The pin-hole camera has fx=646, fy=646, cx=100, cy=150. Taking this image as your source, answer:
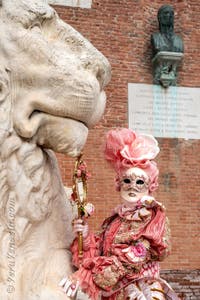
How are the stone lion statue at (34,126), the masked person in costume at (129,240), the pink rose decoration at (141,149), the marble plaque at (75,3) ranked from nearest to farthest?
the stone lion statue at (34,126)
the masked person in costume at (129,240)
the pink rose decoration at (141,149)
the marble plaque at (75,3)

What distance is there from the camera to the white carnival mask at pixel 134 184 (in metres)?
2.03

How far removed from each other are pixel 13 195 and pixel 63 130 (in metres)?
0.22

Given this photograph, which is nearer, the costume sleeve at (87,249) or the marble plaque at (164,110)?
the costume sleeve at (87,249)

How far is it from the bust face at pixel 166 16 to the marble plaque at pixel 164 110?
95cm

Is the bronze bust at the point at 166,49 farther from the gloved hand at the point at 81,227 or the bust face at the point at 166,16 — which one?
the gloved hand at the point at 81,227

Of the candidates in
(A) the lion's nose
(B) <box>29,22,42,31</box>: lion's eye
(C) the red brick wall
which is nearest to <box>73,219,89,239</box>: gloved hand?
(A) the lion's nose

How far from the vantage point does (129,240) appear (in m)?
1.86

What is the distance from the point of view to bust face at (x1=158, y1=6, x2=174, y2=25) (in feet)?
30.8

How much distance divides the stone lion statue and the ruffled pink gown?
8cm

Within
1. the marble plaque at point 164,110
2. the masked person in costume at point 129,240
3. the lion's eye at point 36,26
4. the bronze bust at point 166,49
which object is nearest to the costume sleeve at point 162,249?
the masked person in costume at point 129,240

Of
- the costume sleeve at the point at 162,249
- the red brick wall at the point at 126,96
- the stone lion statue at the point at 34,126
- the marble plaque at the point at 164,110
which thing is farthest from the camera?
the marble plaque at the point at 164,110

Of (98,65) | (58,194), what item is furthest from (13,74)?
(58,194)

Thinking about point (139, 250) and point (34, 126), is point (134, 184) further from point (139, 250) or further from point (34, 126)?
point (34, 126)

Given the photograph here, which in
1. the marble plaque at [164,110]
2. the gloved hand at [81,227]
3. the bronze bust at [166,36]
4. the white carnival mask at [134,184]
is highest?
the bronze bust at [166,36]
